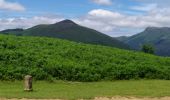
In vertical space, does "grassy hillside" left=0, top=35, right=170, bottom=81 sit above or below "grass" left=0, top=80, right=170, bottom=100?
above

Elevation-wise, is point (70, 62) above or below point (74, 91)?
above

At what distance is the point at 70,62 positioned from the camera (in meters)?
32.1

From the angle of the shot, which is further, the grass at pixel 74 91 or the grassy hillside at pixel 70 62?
the grassy hillside at pixel 70 62

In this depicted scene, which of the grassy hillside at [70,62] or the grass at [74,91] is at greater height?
the grassy hillside at [70,62]

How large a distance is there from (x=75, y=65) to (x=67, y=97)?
1092 centimetres

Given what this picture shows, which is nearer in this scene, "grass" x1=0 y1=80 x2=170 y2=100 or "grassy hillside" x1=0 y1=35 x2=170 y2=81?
"grass" x1=0 y1=80 x2=170 y2=100

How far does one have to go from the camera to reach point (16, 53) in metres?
32.0

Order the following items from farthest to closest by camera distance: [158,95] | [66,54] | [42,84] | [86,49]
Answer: [86,49], [66,54], [42,84], [158,95]

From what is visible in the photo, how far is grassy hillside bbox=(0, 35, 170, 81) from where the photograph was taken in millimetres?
30172

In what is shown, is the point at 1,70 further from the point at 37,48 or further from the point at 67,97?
the point at 67,97

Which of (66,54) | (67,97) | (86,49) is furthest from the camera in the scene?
(86,49)

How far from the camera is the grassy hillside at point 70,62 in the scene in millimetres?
30172

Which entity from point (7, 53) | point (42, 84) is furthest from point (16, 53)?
point (42, 84)

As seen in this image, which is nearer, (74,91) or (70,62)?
(74,91)
